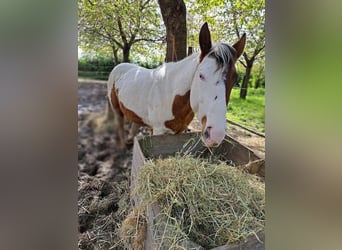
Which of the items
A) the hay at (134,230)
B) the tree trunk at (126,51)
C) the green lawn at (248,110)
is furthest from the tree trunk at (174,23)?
the hay at (134,230)

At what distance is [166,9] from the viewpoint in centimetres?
104

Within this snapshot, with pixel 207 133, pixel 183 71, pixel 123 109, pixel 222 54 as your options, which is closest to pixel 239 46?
pixel 222 54

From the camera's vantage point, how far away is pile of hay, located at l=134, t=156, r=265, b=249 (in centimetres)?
96

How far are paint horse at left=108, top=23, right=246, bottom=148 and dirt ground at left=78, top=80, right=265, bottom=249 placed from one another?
0.19ft

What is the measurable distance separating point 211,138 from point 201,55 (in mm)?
286

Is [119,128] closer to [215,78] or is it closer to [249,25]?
[215,78]

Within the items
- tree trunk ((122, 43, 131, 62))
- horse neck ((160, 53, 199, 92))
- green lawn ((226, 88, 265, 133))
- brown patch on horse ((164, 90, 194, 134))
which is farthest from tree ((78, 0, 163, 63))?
green lawn ((226, 88, 265, 133))

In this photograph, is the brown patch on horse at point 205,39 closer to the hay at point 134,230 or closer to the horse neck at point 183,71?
the horse neck at point 183,71

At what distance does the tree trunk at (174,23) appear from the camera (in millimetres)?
1038

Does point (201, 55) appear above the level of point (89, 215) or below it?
above
